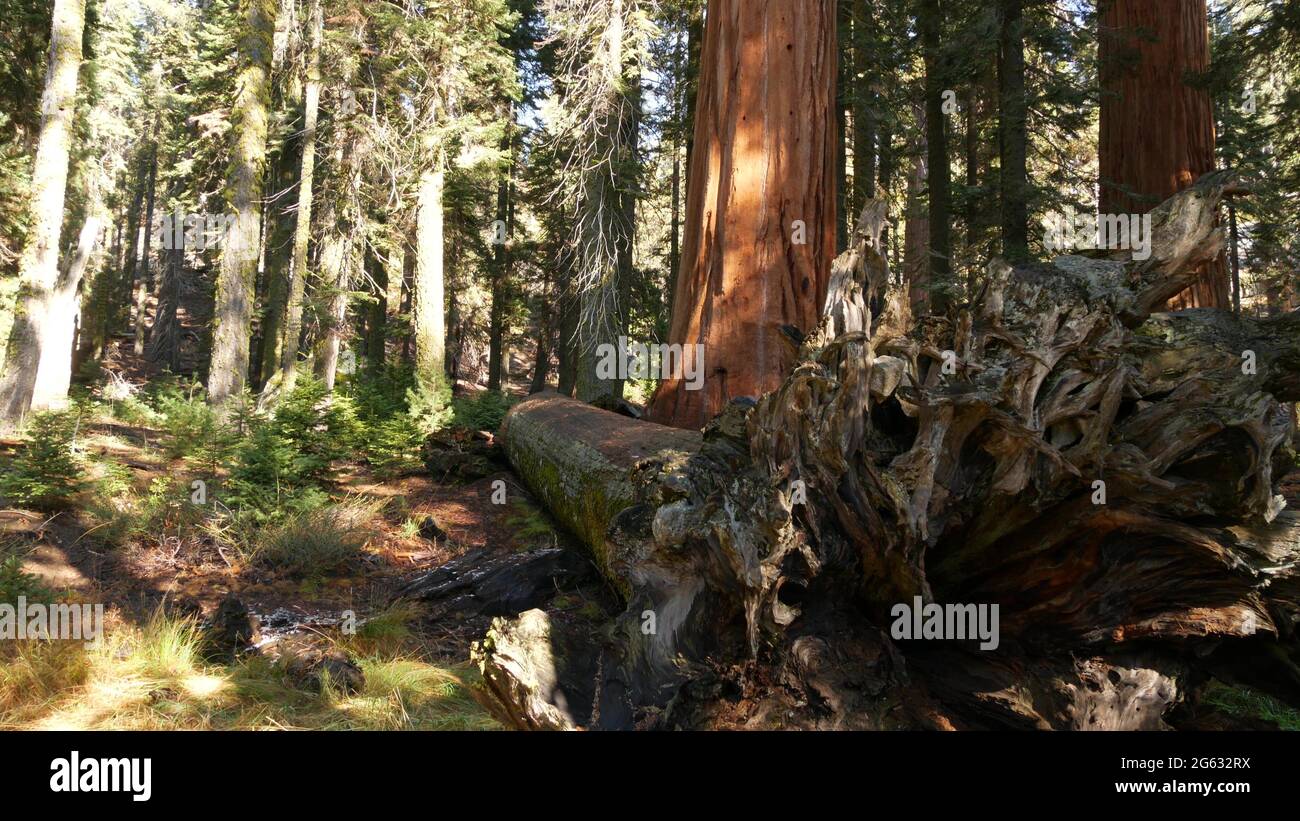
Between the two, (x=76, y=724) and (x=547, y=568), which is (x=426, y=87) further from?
(x=76, y=724)

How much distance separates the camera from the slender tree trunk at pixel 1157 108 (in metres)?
8.74

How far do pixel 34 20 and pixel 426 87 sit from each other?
938 centimetres

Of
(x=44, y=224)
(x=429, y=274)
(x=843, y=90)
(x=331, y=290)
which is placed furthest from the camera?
(x=331, y=290)

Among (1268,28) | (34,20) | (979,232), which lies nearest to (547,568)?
(979,232)

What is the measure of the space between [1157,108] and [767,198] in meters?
5.79

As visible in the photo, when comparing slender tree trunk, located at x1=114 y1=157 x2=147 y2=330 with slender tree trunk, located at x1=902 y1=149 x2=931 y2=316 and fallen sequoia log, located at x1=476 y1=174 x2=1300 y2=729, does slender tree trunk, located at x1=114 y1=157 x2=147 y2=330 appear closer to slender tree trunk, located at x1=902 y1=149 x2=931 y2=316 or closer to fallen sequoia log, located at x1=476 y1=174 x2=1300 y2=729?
slender tree trunk, located at x1=902 y1=149 x2=931 y2=316

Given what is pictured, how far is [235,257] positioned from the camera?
13383 mm

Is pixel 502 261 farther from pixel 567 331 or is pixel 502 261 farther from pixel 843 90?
pixel 843 90

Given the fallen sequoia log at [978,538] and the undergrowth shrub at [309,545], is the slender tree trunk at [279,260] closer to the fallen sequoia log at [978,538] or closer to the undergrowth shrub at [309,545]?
the undergrowth shrub at [309,545]

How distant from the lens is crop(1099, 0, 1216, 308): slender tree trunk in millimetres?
8742

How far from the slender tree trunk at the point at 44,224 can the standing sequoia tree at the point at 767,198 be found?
1109 centimetres

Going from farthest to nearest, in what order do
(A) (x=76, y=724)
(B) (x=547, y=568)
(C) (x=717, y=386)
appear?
1. (C) (x=717, y=386)
2. (B) (x=547, y=568)
3. (A) (x=76, y=724)

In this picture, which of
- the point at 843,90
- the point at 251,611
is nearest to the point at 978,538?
the point at 251,611

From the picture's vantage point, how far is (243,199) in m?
13.2
